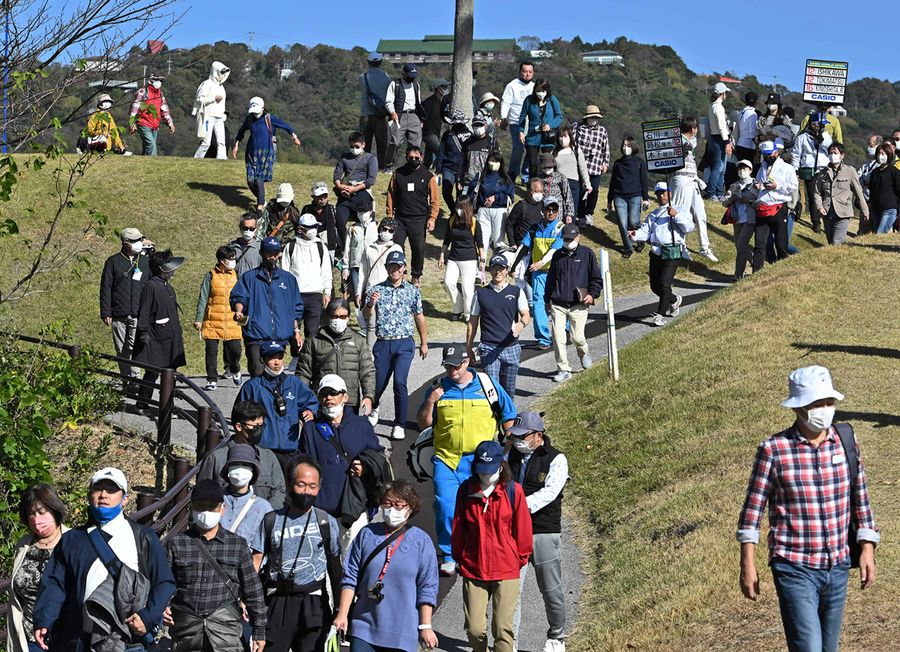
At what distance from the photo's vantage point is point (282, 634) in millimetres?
8414

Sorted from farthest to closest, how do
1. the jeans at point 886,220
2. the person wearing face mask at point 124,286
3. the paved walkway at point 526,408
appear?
the jeans at point 886,220 < the person wearing face mask at point 124,286 < the paved walkway at point 526,408

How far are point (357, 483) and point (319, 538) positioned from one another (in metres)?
1.57

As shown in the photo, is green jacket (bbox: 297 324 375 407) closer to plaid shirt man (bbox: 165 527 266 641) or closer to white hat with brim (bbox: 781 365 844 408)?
plaid shirt man (bbox: 165 527 266 641)

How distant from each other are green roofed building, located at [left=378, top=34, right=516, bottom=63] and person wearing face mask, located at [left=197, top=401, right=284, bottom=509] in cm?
7801

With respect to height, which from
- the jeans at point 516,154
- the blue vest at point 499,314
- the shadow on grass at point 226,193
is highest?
the jeans at point 516,154

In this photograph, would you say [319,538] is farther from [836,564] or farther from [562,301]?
[562,301]

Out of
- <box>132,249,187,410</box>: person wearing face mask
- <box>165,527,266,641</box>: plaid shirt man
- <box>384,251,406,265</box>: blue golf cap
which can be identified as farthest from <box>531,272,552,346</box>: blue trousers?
<box>165,527,266,641</box>: plaid shirt man

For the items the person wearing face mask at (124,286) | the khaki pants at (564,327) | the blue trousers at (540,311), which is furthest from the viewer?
the blue trousers at (540,311)

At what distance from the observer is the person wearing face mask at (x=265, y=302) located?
49.1 feet

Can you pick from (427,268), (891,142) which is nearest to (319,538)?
(427,268)

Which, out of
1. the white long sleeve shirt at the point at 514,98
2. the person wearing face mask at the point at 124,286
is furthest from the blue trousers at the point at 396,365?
the white long sleeve shirt at the point at 514,98

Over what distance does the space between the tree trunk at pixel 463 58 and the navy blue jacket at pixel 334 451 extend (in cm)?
1667

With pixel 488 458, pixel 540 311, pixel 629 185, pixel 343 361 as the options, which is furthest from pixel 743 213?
pixel 488 458

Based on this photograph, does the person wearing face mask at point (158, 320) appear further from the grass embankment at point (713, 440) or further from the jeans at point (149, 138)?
the jeans at point (149, 138)
